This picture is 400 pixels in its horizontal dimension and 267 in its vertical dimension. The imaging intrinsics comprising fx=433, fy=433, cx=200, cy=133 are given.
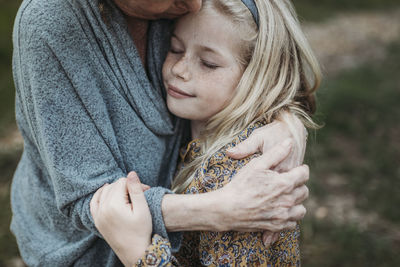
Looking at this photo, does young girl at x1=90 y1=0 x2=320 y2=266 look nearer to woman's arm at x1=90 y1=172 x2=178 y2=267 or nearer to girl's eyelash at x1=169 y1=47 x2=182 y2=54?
girl's eyelash at x1=169 y1=47 x2=182 y2=54

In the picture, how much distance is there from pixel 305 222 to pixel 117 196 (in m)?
2.35

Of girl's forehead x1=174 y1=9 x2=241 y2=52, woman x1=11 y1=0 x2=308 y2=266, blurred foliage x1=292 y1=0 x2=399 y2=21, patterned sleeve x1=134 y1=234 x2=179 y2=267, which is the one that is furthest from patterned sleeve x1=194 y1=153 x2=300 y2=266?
blurred foliage x1=292 y1=0 x2=399 y2=21

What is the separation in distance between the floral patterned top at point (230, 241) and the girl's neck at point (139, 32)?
605mm

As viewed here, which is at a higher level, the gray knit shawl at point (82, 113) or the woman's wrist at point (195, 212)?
the gray knit shawl at point (82, 113)

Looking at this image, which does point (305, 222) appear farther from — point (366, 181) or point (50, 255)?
point (50, 255)

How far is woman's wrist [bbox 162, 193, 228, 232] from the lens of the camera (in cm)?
171

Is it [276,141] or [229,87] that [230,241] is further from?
[229,87]

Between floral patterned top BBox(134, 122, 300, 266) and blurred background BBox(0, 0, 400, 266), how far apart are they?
1.98 ft

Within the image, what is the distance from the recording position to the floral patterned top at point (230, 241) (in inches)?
71.4

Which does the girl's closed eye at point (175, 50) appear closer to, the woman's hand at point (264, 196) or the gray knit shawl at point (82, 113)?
the gray knit shawl at point (82, 113)

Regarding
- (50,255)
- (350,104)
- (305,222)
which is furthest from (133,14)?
(350,104)

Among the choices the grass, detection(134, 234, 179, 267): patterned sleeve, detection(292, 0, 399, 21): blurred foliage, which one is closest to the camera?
detection(134, 234, 179, 267): patterned sleeve

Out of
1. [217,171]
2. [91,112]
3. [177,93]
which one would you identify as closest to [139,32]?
[177,93]

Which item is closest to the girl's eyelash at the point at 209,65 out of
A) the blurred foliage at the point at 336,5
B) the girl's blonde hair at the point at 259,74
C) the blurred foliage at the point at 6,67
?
the girl's blonde hair at the point at 259,74
